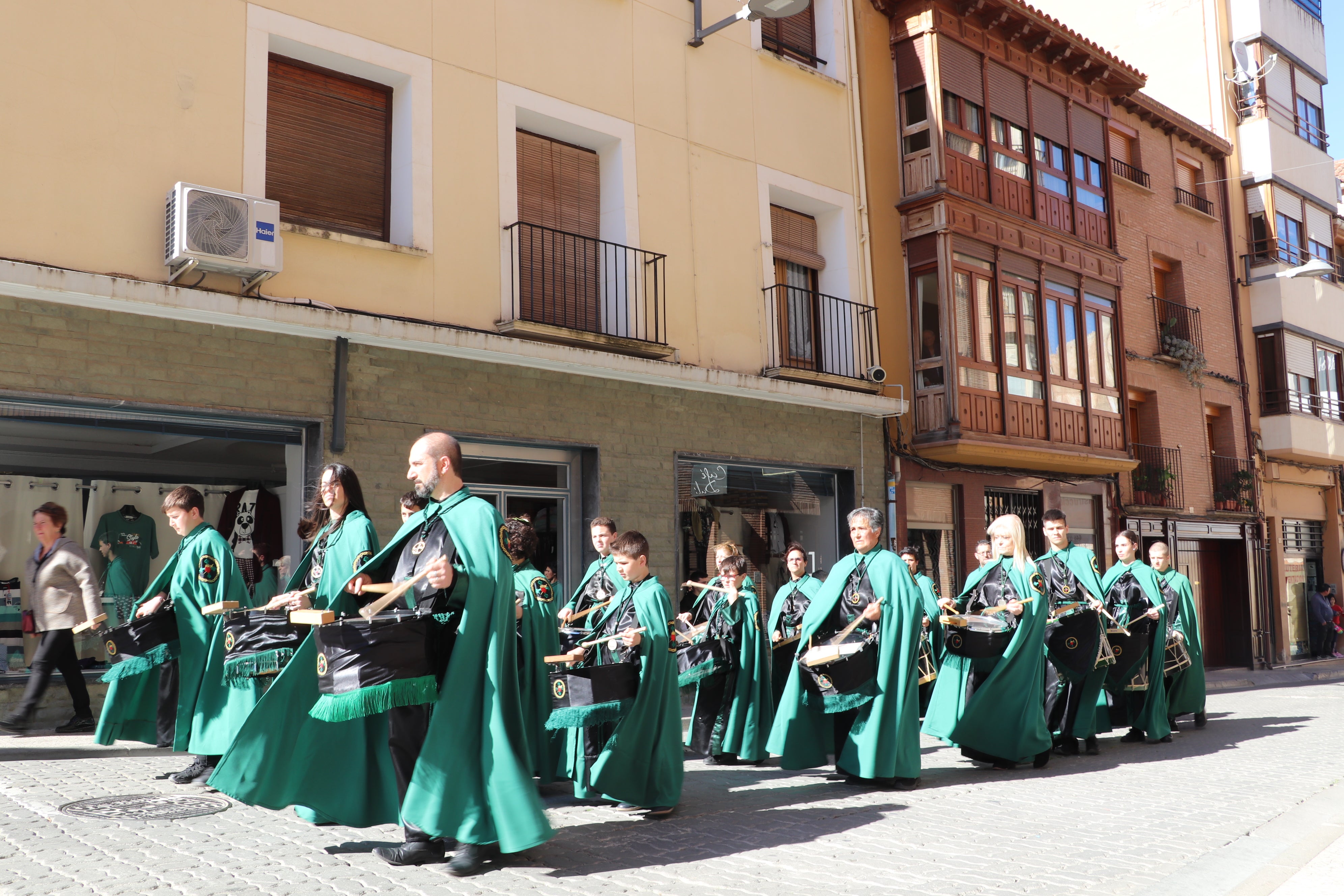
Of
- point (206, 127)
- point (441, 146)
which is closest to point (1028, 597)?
point (441, 146)

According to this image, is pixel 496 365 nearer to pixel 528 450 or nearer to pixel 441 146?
pixel 528 450

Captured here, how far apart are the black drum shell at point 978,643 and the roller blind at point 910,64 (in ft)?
35.2

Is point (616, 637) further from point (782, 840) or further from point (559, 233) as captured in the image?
point (559, 233)

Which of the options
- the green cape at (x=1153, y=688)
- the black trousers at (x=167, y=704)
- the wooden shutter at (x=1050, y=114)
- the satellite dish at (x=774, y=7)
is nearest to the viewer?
the black trousers at (x=167, y=704)

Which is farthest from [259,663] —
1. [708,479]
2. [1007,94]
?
[1007,94]

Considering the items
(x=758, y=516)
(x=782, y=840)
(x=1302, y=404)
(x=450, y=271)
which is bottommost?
(x=782, y=840)

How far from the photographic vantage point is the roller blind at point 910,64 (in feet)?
56.5

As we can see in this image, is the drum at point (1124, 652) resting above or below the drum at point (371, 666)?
below

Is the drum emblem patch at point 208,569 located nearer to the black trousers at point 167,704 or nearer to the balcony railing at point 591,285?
the black trousers at point 167,704

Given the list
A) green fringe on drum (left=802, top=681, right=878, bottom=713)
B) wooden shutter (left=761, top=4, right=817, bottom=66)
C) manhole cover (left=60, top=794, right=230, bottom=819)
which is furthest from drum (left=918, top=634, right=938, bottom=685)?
wooden shutter (left=761, top=4, right=817, bottom=66)

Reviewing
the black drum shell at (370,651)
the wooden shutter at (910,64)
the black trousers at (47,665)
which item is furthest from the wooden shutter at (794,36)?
the black drum shell at (370,651)

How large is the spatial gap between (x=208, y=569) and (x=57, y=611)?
7.71ft

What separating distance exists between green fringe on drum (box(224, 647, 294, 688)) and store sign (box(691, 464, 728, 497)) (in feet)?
25.8

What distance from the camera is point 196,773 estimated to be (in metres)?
7.44
